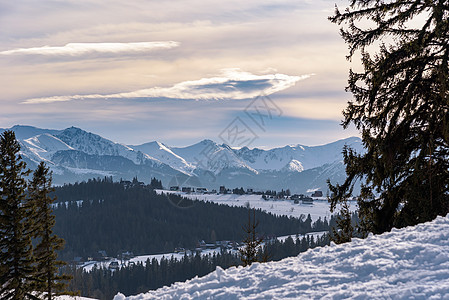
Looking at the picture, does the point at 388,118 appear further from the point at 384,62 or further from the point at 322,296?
the point at 322,296

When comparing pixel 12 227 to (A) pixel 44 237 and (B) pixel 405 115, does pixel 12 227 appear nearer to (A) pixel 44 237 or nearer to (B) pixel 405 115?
(A) pixel 44 237

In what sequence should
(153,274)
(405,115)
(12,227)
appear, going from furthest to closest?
(153,274) → (12,227) → (405,115)

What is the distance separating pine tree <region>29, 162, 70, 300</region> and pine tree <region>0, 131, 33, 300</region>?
3.25ft

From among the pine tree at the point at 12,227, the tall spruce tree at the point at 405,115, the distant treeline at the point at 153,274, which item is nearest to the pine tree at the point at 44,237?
the pine tree at the point at 12,227

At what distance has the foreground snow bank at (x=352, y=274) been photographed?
6.53 metres

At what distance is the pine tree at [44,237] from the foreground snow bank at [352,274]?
21696 millimetres

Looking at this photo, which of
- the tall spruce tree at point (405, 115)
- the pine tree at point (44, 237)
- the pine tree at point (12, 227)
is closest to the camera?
the tall spruce tree at point (405, 115)

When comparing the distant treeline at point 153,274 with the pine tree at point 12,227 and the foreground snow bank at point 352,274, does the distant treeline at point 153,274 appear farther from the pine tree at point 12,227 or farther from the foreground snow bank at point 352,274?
the foreground snow bank at point 352,274

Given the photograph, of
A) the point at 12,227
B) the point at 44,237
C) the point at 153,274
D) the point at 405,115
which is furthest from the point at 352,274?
the point at 153,274

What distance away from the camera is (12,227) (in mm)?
25562

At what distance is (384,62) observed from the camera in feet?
Result: 46.6

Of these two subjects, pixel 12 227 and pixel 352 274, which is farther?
pixel 12 227

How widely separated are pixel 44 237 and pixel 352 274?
2584 centimetres

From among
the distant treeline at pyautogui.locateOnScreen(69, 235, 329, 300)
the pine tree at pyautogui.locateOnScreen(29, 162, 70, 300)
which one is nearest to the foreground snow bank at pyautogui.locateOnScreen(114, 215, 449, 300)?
the pine tree at pyautogui.locateOnScreen(29, 162, 70, 300)
